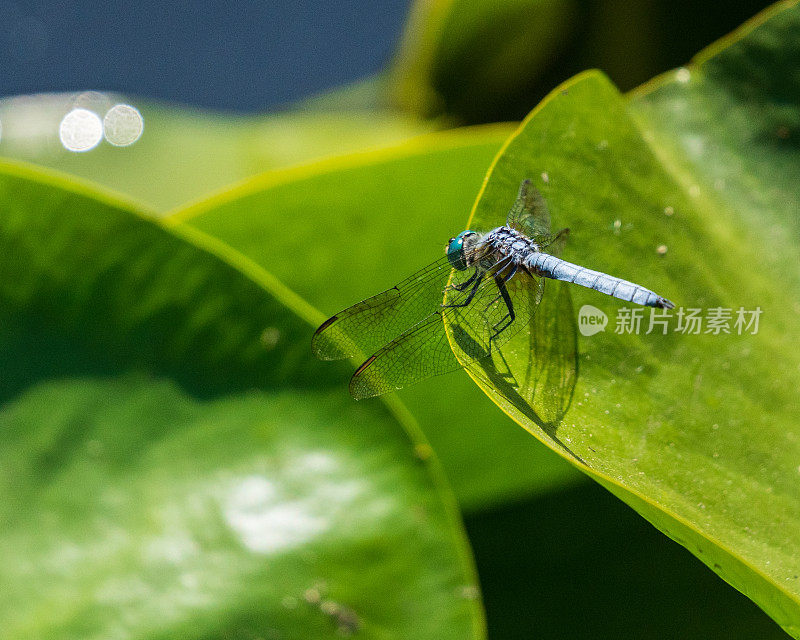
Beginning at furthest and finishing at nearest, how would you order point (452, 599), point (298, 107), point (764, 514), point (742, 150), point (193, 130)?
point (298, 107) → point (193, 130) → point (742, 150) → point (452, 599) → point (764, 514)

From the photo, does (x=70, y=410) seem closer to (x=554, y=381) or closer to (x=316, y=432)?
(x=316, y=432)

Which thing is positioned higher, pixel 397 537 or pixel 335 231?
pixel 335 231

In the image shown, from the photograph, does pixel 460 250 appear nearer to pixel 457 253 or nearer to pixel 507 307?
pixel 457 253

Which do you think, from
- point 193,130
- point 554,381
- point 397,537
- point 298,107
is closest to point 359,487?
point 397,537

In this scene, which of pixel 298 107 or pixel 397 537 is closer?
pixel 397 537

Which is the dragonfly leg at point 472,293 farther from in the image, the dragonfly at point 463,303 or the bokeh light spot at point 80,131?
the bokeh light spot at point 80,131

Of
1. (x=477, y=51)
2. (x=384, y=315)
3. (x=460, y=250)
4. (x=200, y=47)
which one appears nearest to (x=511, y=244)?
(x=460, y=250)

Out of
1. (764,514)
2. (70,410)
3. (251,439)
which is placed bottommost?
(764,514)

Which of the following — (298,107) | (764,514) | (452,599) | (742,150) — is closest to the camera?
(764,514)
